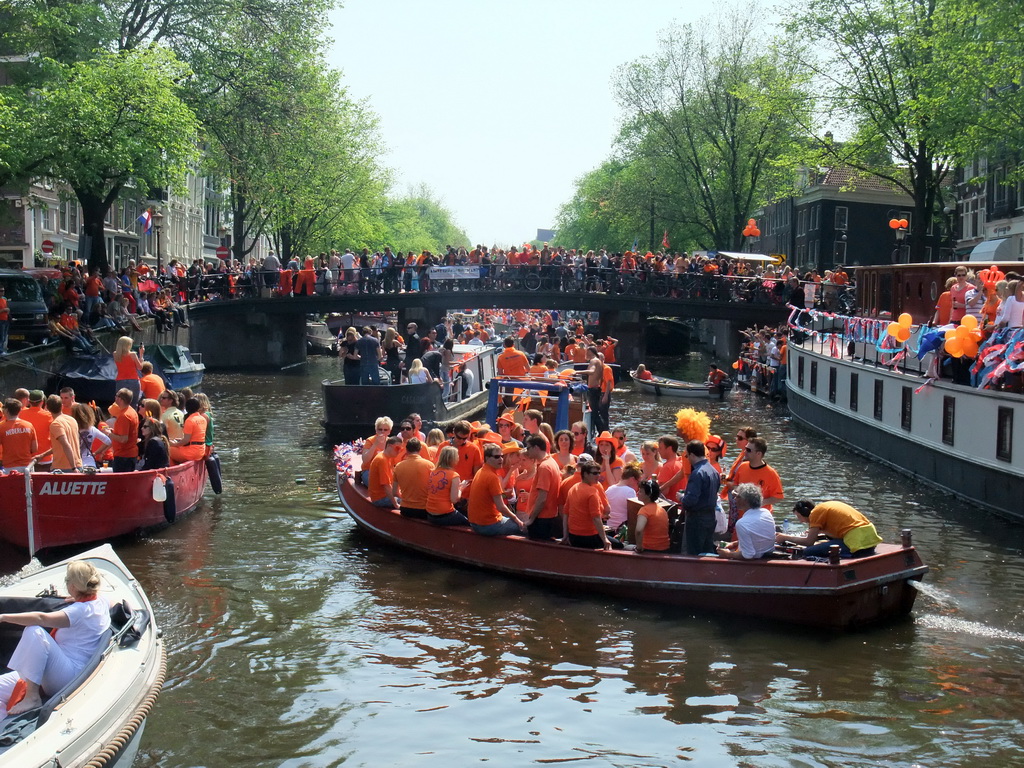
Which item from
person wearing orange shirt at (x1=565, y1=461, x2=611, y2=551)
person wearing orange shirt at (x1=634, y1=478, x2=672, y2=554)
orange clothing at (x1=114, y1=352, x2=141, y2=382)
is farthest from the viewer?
orange clothing at (x1=114, y1=352, x2=141, y2=382)

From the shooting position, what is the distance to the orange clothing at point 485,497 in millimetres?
13344

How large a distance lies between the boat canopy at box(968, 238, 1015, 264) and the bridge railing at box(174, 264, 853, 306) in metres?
8.09

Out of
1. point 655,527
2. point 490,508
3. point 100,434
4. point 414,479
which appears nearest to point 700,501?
point 655,527

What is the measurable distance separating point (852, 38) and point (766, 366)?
1159 centimetres

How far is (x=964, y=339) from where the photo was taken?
18.9 m

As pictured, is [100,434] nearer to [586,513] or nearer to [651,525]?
[586,513]

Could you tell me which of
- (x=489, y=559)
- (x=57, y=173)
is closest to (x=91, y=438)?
(x=489, y=559)

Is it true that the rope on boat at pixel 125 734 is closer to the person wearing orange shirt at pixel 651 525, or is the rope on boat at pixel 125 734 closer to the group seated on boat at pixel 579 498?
the group seated on boat at pixel 579 498

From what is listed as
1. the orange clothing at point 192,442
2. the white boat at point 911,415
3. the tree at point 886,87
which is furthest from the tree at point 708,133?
the orange clothing at point 192,442

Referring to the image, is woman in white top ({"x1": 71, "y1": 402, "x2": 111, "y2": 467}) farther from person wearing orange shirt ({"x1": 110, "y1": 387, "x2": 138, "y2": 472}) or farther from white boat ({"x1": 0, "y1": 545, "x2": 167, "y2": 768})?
white boat ({"x1": 0, "y1": 545, "x2": 167, "y2": 768})

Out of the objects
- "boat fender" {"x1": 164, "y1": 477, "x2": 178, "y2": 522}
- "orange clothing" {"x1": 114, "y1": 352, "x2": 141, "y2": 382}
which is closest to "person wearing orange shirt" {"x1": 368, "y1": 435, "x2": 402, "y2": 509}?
"boat fender" {"x1": 164, "y1": 477, "x2": 178, "y2": 522}

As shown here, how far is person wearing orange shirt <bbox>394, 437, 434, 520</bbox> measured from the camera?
1433cm

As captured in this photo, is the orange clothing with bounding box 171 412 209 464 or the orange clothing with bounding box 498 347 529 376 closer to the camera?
the orange clothing with bounding box 171 412 209 464

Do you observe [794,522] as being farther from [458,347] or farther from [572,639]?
[458,347]
